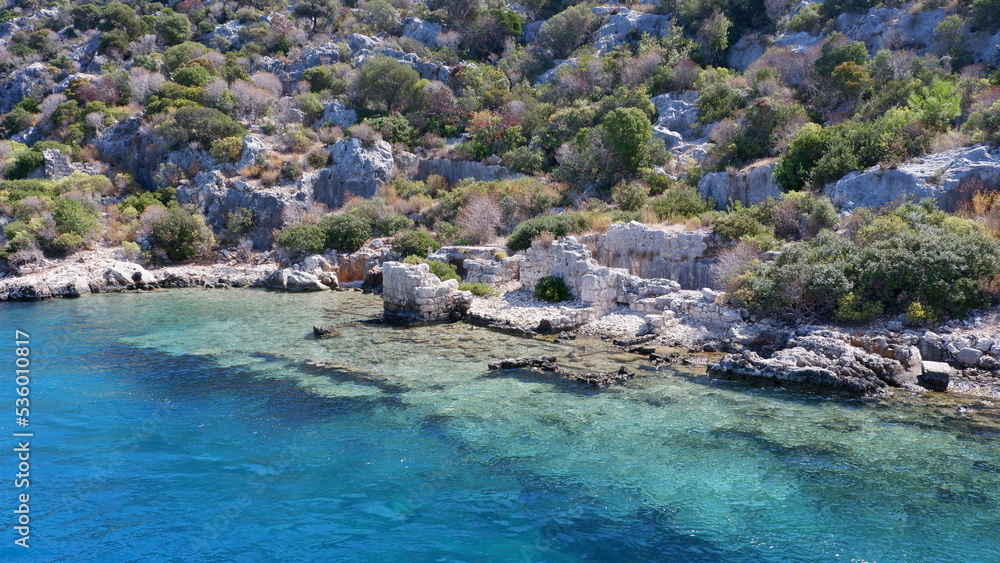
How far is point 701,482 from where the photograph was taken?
9.79 metres

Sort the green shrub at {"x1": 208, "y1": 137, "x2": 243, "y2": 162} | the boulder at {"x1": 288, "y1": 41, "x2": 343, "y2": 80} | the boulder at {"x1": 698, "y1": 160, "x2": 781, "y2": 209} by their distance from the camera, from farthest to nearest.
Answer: the boulder at {"x1": 288, "y1": 41, "x2": 343, "y2": 80} → the green shrub at {"x1": 208, "y1": 137, "x2": 243, "y2": 162} → the boulder at {"x1": 698, "y1": 160, "x2": 781, "y2": 209}

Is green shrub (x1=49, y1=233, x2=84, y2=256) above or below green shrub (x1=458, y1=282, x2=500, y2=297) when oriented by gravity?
above

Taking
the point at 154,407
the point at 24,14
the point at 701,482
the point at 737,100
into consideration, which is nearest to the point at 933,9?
the point at 737,100

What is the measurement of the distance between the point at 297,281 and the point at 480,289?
1095cm

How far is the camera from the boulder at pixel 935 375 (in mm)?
13461

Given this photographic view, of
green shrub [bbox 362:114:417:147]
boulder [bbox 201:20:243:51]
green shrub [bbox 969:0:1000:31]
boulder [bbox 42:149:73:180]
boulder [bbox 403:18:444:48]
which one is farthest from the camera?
boulder [bbox 403:18:444:48]

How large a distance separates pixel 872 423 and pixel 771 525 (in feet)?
15.5

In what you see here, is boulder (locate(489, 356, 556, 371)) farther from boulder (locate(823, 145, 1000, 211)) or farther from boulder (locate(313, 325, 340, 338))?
boulder (locate(823, 145, 1000, 211))

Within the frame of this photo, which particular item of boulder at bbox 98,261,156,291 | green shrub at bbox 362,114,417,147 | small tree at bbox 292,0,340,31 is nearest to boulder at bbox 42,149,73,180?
boulder at bbox 98,261,156,291

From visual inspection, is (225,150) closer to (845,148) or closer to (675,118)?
(675,118)

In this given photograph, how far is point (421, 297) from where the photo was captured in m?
21.6

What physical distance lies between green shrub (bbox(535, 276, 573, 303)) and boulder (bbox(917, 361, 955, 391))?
10975mm

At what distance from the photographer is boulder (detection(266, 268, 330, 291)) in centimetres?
2970

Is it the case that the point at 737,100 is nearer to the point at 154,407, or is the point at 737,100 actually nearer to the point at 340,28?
the point at 154,407
